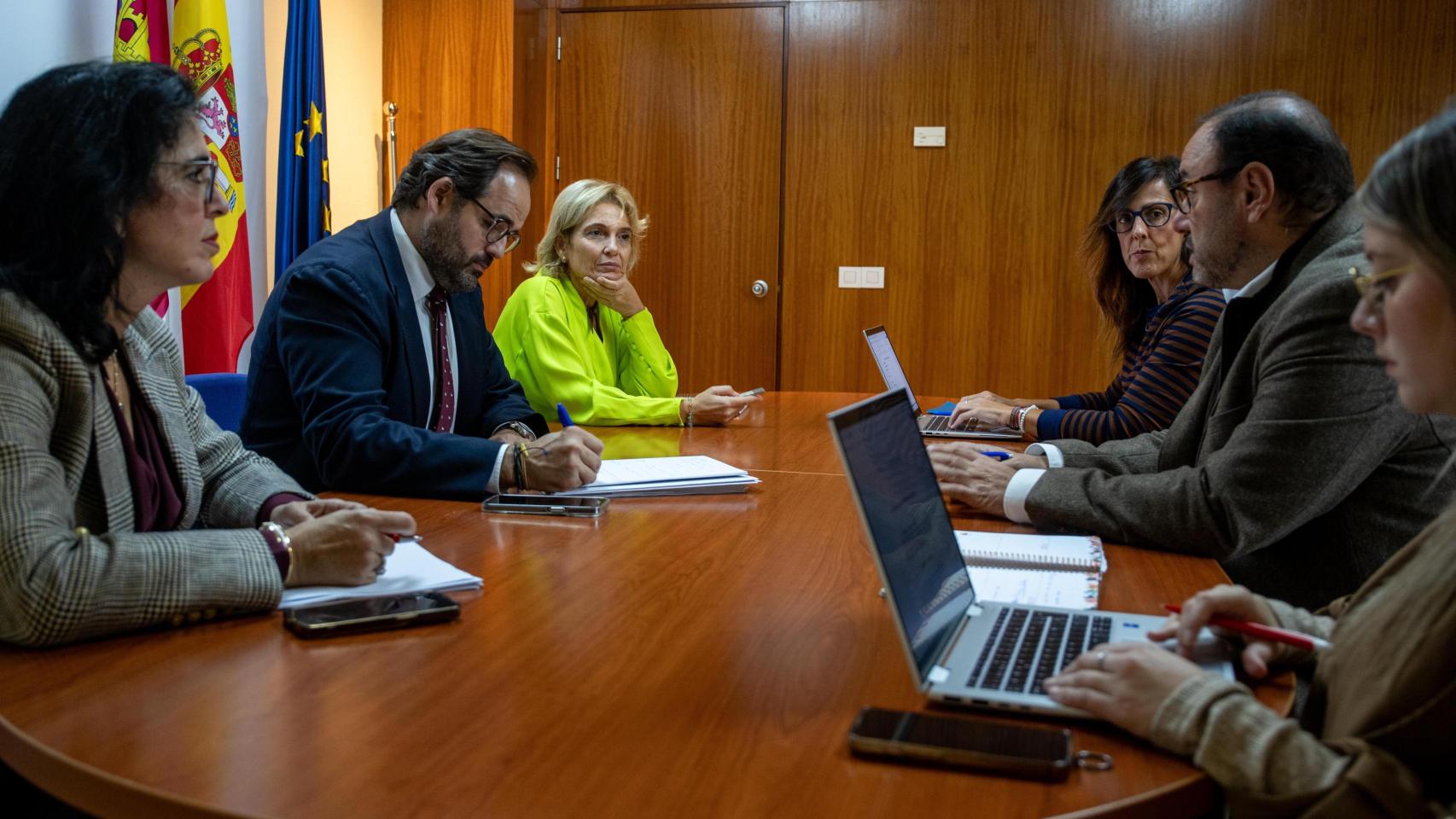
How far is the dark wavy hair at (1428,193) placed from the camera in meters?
0.96

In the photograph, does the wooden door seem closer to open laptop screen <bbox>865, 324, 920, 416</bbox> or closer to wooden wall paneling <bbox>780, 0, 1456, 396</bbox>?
wooden wall paneling <bbox>780, 0, 1456, 396</bbox>

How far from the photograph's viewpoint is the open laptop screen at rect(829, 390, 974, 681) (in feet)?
3.41

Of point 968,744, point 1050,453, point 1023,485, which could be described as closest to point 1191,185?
point 1050,453

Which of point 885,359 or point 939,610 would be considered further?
point 885,359

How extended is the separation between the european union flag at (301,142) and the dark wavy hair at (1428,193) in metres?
3.69

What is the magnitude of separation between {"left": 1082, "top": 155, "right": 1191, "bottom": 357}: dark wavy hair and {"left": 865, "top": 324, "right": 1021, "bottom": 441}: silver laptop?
630 mm

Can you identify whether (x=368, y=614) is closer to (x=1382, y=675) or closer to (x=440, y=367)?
(x=1382, y=675)

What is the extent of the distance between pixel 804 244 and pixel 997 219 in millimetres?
881

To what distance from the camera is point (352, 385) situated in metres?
2.12

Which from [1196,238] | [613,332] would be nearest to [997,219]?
[613,332]

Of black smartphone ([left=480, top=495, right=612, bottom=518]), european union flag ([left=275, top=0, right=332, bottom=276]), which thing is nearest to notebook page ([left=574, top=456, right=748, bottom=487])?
black smartphone ([left=480, top=495, right=612, bottom=518])

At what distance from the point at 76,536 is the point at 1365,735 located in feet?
3.95

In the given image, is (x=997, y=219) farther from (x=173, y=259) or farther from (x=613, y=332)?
(x=173, y=259)

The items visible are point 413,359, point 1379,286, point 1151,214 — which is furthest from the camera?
point 1151,214
